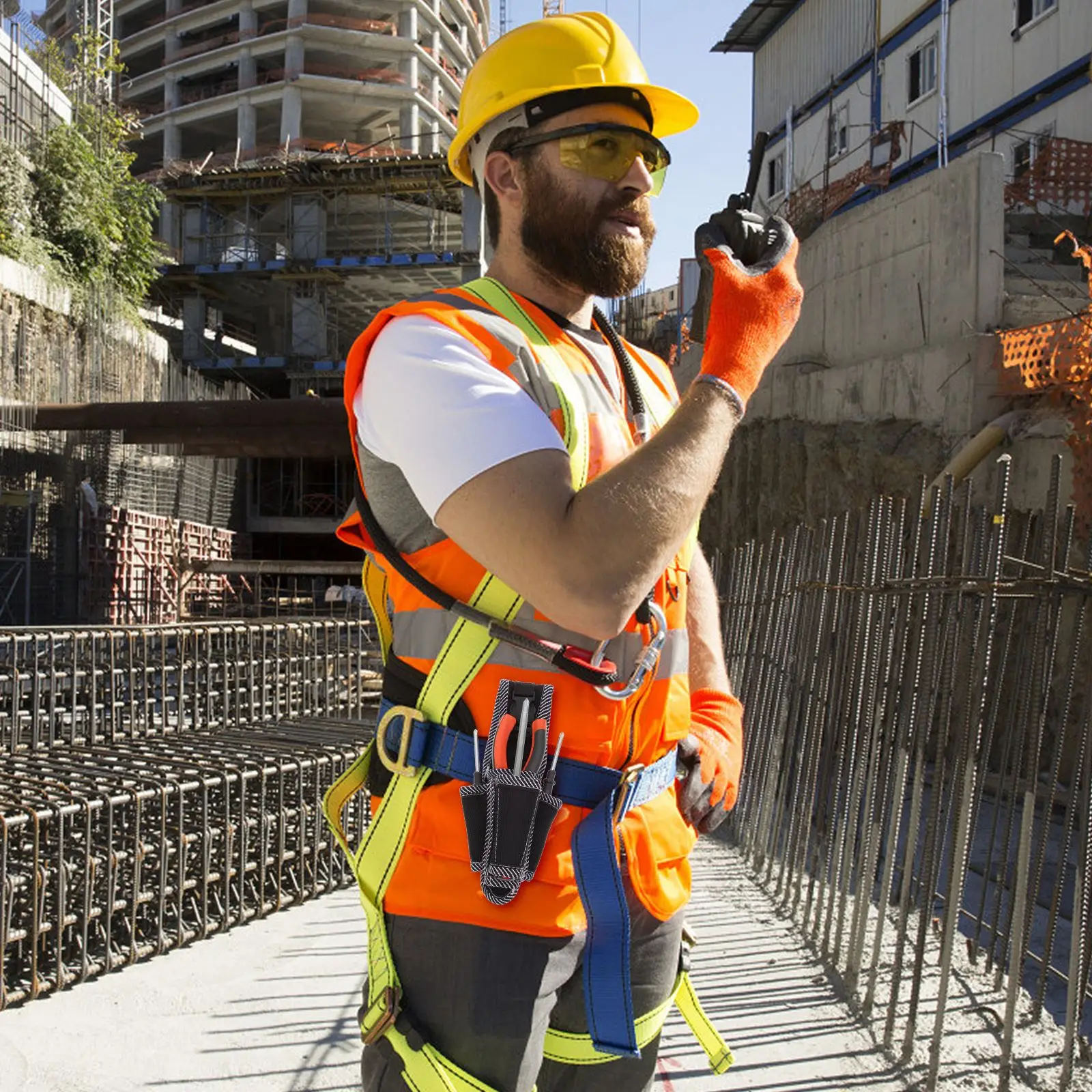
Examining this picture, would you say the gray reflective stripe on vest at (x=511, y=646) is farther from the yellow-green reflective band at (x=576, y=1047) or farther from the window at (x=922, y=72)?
the window at (x=922, y=72)

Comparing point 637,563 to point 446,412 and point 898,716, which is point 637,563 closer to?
point 446,412

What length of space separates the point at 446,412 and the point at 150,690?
17.7ft

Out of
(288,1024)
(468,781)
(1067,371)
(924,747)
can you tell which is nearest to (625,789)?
(468,781)

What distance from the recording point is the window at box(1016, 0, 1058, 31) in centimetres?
1902

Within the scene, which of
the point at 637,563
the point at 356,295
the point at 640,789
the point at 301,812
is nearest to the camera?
the point at 637,563

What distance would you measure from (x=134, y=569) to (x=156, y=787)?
1905 cm

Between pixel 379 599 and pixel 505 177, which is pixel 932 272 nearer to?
pixel 505 177

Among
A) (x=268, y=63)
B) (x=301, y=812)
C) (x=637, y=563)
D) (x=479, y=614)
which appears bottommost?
(x=301, y=812)

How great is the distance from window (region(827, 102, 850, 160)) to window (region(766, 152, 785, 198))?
2.30 metres

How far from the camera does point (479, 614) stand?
1.76 meters

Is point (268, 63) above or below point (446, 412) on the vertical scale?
above

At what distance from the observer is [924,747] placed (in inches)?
161

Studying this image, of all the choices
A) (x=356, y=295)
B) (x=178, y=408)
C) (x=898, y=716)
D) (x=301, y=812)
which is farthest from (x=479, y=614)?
(x=356, y=295)

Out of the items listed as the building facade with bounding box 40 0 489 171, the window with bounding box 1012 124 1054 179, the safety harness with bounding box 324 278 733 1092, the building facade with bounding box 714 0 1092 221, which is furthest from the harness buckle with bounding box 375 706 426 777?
the building facade with bounding box 40 0 489 171
